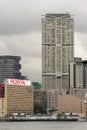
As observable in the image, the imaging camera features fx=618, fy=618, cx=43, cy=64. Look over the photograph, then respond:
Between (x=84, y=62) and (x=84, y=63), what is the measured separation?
0.30 ft

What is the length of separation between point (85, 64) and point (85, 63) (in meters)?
0.12

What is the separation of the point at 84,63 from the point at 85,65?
154 mm

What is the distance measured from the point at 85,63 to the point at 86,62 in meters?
0.11

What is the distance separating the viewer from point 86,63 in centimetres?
4200

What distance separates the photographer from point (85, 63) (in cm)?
4197

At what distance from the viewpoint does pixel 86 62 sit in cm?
4191

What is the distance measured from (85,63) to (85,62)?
9cm

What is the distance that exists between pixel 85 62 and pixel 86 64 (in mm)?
245

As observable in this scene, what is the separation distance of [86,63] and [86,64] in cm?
12

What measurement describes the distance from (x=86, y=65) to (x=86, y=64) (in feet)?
0.66

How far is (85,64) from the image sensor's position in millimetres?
42062

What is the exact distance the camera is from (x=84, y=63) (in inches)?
1651

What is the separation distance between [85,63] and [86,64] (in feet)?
0.53
